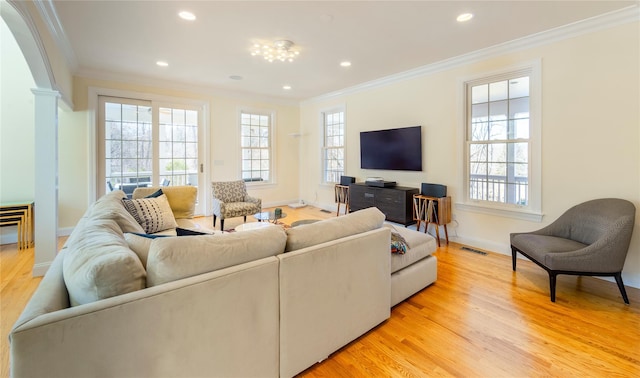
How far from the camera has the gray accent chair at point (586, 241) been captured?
7.86 feet

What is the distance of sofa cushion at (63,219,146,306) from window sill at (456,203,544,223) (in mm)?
3940

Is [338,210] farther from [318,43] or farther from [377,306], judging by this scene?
[377,306]

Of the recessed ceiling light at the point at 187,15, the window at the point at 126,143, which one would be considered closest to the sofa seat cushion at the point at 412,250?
the recessed ceiling light at the point at 187,15

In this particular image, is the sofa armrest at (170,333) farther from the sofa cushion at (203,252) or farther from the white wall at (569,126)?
the white wall at (569,126)

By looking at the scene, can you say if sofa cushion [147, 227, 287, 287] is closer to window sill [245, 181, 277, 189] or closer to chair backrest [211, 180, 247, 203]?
chair backrest [211, 180, 247, 203]

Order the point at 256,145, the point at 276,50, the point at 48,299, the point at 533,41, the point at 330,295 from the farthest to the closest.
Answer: the point at 256,145 → the point at 276,50 → the point at 533,41 → the point at 330,295 → the point at 48,299

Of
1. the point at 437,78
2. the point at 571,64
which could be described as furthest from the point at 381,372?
the point at 437,78

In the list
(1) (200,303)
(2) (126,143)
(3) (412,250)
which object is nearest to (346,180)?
(3) (412,250)

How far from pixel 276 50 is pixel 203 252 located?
3075mm

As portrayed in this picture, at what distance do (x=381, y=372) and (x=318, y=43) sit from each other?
3.42 m

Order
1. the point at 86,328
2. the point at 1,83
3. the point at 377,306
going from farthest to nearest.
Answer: the point at 1,83 → the point at 377,306 → the point at 86,328

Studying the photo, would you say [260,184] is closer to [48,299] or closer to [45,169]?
[45,169]

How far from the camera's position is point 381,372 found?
168 centimetres

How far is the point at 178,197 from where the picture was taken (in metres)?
3.67
